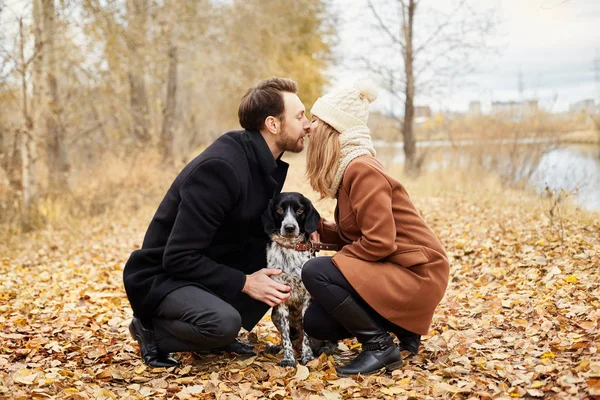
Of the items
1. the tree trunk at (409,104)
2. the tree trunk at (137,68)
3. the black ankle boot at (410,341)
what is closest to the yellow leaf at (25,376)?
the black ankle boot at (410,341)

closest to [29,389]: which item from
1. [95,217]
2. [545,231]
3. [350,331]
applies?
[350,331]

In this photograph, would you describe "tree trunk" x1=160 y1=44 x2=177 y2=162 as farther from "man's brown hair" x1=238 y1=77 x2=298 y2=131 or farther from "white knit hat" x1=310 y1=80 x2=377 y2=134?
"white knit hat" x1=310 y1=80 x2=377 y2=134

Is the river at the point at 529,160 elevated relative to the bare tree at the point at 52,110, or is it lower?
lower

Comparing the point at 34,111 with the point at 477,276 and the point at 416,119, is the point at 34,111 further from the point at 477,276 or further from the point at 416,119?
the point at 416,119

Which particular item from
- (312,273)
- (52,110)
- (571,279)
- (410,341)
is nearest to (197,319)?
(312,273)

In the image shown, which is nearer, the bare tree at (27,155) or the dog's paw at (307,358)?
the dog's paw at (307,358)

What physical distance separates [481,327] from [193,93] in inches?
839

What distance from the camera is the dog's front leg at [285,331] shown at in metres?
3.48

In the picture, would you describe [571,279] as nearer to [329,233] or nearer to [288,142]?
[329,233]

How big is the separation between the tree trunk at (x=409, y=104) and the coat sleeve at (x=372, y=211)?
38.1ft

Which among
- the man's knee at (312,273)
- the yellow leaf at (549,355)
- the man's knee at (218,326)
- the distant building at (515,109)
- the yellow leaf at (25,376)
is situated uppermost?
the distant building at (515,109)

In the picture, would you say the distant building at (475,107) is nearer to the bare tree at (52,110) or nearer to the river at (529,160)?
the river at (529,160)

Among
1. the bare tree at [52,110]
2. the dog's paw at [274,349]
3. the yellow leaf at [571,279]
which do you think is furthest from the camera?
the bare tree at [52,110]

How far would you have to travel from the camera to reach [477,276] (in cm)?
555
